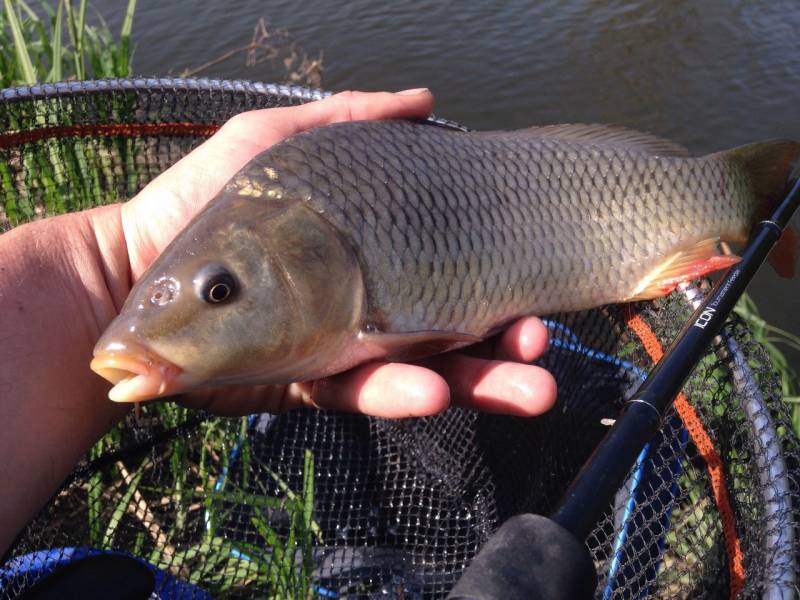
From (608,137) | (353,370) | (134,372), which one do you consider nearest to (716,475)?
(353,370)

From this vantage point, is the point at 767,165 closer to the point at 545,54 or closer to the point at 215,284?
the point at 215,284

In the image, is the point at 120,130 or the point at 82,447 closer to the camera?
the point at 82,447

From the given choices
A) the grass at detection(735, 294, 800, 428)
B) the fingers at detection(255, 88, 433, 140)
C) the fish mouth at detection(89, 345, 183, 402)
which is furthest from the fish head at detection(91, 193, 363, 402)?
the grass at detection(735, 294, 800, 428)

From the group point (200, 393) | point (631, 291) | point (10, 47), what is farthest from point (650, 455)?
point (10, 47)

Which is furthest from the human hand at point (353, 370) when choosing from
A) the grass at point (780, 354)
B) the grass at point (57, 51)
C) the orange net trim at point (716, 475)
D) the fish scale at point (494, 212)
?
the grass at point (57, 51)

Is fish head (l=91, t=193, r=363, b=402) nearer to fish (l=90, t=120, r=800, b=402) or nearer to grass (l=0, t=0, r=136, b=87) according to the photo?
fish (l=90, t=120, r=800, b=402)

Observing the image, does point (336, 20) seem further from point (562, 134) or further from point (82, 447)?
point (82, 447)

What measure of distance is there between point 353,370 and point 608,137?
1288 millimetres

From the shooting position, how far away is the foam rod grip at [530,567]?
1.08 meters

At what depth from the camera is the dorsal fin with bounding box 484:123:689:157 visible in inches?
97.5

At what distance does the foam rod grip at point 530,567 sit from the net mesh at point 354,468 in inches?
33.4

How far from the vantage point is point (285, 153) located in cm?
188

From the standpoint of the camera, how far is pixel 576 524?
123 cm

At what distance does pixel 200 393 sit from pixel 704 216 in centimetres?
177
